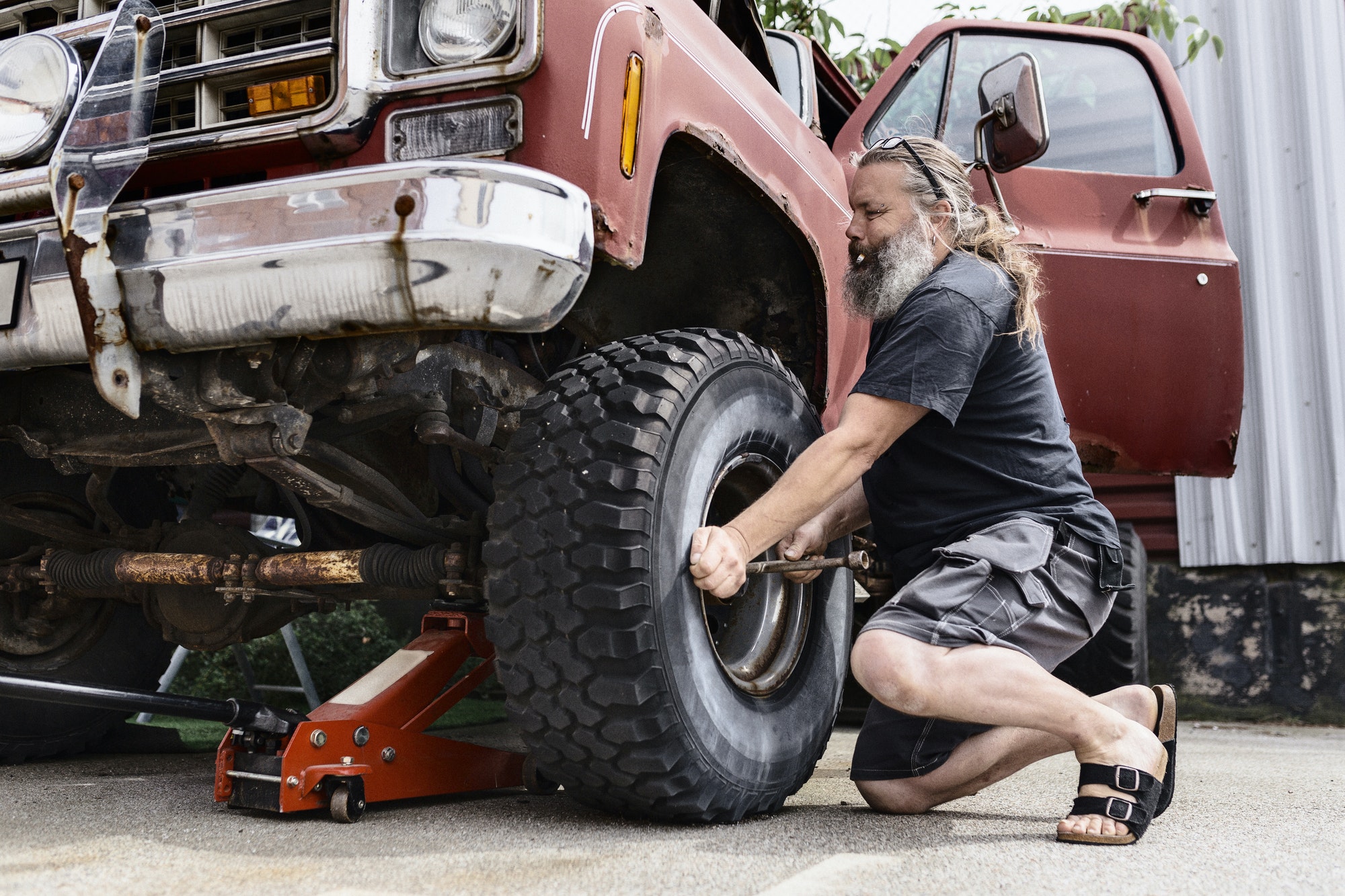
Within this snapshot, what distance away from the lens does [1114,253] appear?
3.53 meters

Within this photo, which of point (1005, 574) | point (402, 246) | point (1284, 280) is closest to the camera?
point (402, 246)

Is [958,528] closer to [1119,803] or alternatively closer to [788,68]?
[1119,803]

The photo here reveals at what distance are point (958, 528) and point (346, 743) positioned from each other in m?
1.23

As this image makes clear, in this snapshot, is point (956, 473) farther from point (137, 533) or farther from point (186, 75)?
point (137, 533)

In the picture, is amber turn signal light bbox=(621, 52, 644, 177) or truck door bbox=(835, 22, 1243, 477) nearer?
amber turn signal light bbox=(621, 52, 644, 177)

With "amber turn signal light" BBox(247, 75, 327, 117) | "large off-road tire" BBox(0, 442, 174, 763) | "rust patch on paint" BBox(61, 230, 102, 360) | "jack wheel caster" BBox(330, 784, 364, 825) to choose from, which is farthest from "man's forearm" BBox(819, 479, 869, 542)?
"large off-road tire" BBox(0, 442, 174, 763)

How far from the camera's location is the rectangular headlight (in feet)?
5.73

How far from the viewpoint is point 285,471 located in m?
1.90

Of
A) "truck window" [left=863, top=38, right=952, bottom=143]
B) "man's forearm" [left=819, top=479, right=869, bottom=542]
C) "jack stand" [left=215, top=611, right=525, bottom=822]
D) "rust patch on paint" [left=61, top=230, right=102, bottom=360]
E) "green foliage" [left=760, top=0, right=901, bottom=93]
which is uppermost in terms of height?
"green foliage" [left=760, top=0, right=901, bottom=93]

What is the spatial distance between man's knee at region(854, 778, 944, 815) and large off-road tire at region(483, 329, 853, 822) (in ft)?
0.78

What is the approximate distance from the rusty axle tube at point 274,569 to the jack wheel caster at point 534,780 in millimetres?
414

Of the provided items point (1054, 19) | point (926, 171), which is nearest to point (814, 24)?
point (1054, 19)

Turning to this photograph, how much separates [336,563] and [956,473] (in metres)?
1.25

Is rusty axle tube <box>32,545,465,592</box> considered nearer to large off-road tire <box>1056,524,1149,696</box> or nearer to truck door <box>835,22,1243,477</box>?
truck door <box>835,22,1243,477</box>
